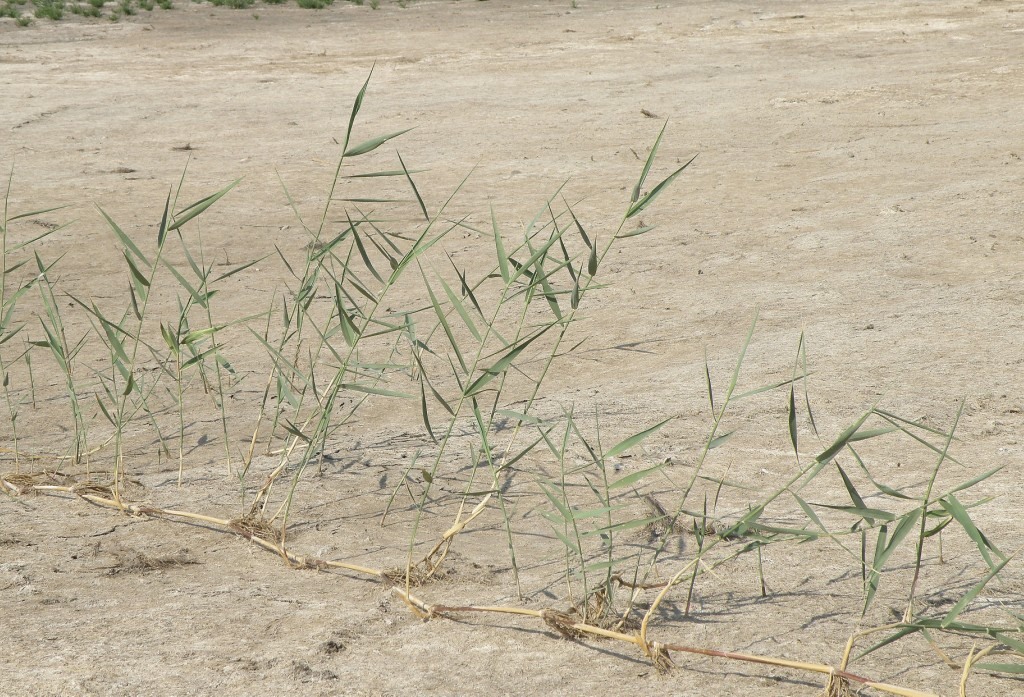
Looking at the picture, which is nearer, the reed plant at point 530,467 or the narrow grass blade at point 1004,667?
the narrow grass blade at point 1004,667

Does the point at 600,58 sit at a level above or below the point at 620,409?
above

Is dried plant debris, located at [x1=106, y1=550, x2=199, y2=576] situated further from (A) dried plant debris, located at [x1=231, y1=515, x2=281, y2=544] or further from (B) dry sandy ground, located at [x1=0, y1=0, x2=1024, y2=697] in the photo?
(A) dried plant debris, located at [x1=231, y1=515, x2=281, y2=544]

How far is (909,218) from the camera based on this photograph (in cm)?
505

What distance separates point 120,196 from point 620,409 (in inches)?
146

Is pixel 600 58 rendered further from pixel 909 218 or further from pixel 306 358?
pixel 306 358

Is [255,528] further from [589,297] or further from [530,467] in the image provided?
[589,297]

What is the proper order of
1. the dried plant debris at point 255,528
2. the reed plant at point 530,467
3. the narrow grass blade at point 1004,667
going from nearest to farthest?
the narrow grass blade at point 1004,667 → the reed plant at point 530,467 → the dried plant debris at point 255,528

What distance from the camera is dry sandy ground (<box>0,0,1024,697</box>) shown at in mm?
2084

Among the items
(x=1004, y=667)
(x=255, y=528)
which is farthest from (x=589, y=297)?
(x=1004, y=667)

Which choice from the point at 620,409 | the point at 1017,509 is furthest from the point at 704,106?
the point at 1017,509

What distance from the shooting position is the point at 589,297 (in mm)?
4406

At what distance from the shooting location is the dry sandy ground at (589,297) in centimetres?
208

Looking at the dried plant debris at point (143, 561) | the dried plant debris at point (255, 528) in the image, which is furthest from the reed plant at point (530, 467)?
the dried plant debris at point (143, 561)

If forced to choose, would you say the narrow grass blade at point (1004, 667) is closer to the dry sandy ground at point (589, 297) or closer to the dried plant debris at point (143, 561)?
the dry sandy ground at point (589, 297)
